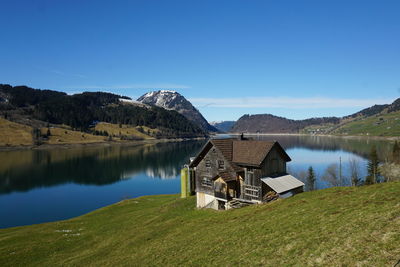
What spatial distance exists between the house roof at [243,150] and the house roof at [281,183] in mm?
2901

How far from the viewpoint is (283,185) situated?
121ft

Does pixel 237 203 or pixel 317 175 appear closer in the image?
pixel 237 203

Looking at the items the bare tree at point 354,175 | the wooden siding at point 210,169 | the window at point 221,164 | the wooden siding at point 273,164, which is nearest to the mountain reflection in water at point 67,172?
the bare tree at point 354,175

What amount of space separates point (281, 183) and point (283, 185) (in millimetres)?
→ 443

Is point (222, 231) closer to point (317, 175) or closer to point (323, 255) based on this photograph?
point (323, 255)

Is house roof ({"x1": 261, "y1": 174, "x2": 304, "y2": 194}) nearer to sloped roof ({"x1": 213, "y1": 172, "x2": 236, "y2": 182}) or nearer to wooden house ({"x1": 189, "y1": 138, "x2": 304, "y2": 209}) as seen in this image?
wooden house ({"x1": 189, "y1": 138, "x2": 304, "y2": 209})

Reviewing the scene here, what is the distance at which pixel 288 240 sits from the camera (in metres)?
16.4

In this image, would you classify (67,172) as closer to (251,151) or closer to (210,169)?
(210,169)

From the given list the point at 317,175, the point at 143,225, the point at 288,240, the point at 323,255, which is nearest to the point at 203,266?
the point at 288,240

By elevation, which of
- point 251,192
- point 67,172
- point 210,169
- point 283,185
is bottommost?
point 67,172

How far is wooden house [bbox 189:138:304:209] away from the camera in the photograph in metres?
36.9

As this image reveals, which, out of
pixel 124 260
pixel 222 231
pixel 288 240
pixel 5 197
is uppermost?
pixel 288 240

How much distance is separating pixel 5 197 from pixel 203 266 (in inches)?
3419

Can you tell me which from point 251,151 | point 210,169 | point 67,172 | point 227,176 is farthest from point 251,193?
point 67,172
